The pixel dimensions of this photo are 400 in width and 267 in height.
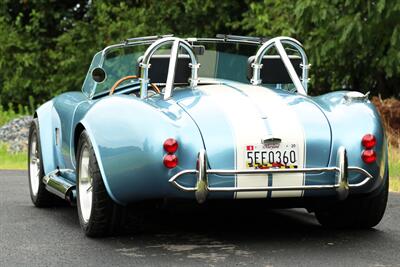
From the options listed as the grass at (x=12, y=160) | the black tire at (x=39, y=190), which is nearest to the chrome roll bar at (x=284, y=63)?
the black tire at (x=39, y=190)

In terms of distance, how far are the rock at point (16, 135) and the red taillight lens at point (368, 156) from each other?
1156cm

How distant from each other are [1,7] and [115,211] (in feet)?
66.0

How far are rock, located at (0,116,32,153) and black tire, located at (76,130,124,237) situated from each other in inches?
419

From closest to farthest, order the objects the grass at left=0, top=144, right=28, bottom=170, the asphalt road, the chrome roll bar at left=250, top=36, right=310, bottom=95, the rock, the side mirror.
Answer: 1. the asphalt road
2. the chrome roll bar at left=250, top=36, right=310, bottom=95
3. the side mirror
4. the grass at left=0, top=144, right=28, bottom=170
5. the rock

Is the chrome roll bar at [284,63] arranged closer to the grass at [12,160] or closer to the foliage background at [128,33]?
the grass at [12,160]

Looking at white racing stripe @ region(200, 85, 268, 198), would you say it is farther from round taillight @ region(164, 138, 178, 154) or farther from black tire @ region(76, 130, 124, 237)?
black tire @ region(76, 130, 124, 237)

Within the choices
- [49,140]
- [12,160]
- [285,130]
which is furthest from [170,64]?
[12,160]

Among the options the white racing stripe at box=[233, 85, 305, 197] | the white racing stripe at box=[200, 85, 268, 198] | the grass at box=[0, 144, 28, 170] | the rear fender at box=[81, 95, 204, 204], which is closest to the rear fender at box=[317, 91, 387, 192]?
the white racing stripe at box=[233, 85, 305, 197]

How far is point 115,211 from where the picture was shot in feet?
22.0

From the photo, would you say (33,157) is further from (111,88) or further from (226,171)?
(226,171)

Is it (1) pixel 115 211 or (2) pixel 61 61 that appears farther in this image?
(2) pixel 61 61

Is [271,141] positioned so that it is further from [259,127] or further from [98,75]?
[98,75]

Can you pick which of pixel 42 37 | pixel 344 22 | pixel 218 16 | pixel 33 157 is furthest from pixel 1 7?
pixel 33 157

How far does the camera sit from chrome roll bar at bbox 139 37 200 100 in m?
6.92
